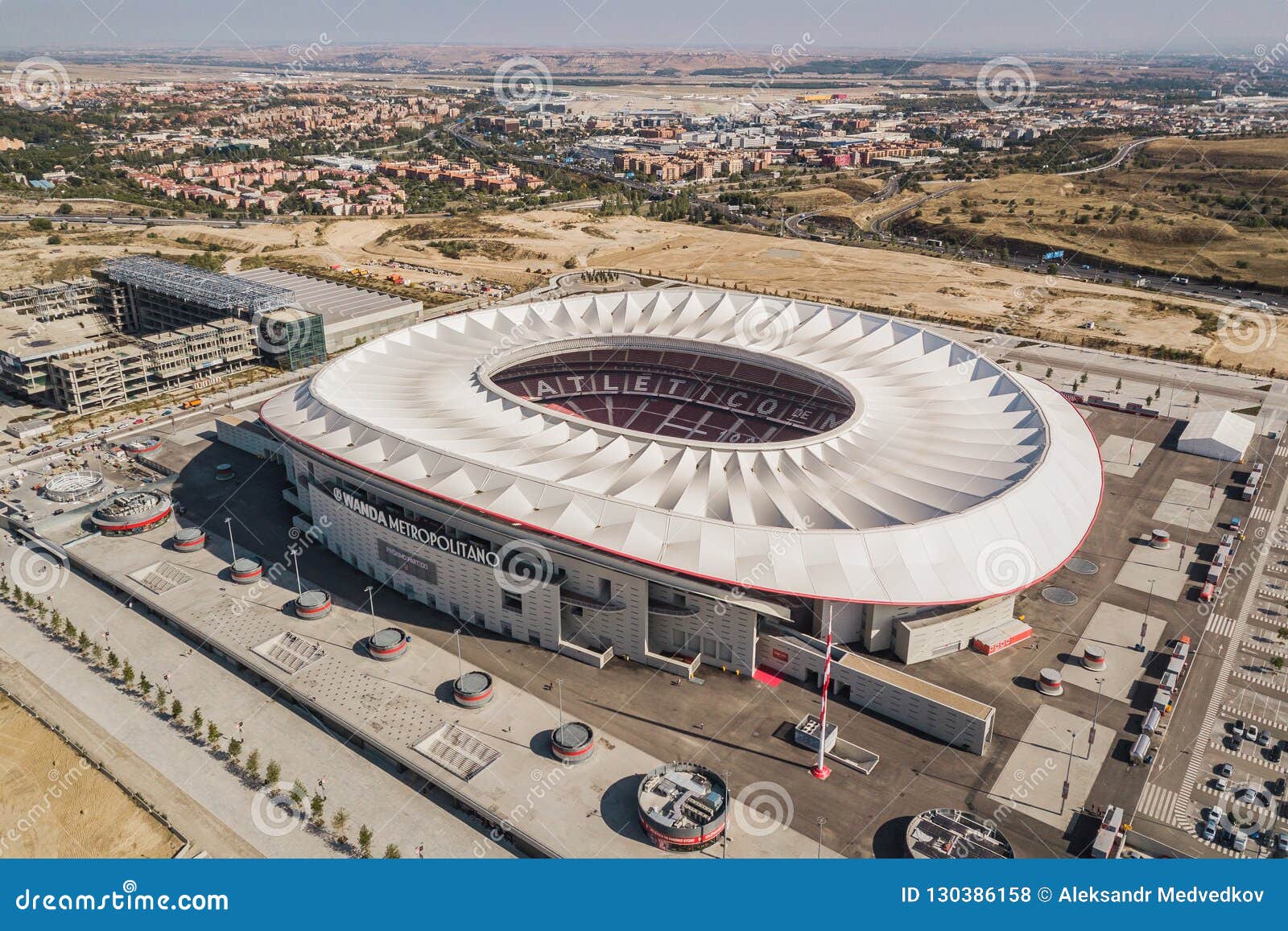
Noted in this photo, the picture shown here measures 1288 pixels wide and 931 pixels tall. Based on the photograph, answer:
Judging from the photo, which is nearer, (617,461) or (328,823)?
(328,823)

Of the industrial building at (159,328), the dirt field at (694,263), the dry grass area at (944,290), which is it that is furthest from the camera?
the dirt field at (694,263)

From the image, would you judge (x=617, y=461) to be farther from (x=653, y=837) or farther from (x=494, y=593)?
(x=653, y=837)

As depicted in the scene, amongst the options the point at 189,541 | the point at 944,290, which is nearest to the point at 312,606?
the point at 189,541

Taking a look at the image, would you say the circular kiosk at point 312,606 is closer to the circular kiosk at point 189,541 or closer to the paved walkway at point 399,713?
the paved walkway at point 399,713

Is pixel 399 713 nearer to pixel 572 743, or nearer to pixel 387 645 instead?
pixel 387 645

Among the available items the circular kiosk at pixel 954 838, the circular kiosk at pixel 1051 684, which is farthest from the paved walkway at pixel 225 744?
the circular kiosk at pixel 1051 684

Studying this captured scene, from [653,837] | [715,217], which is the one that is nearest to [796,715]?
[653,837]

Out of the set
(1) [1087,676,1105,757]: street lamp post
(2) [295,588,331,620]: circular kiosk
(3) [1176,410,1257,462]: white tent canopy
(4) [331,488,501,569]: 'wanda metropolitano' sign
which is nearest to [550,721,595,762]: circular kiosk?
(4) [331,488,501,569]: 'wanda metropolitano' sign
